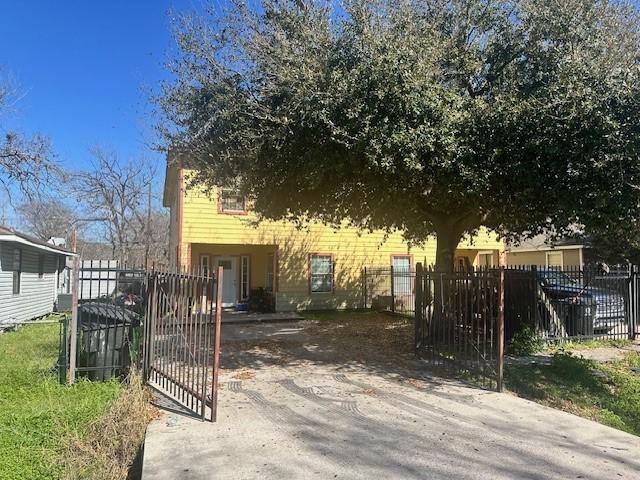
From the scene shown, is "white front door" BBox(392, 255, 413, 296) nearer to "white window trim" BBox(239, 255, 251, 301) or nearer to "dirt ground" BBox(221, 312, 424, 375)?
"dirt ground" BBox(221, 312, 424, 375)

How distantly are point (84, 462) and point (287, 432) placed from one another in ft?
6.46

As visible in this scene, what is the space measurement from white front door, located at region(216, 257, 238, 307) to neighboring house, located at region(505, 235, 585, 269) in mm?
13284

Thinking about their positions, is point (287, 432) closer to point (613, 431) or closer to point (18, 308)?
point (613, 431)

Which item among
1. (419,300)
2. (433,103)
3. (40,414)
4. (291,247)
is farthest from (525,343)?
(291,247)

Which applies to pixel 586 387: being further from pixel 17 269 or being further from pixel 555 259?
pixel 555 259

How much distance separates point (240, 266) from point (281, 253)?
2.33m

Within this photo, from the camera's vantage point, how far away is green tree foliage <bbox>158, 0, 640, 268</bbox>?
6809 millimetres

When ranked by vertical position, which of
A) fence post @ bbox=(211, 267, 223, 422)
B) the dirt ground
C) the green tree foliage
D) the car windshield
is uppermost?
the green tree foliage

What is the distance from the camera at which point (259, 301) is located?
1939 centimetres

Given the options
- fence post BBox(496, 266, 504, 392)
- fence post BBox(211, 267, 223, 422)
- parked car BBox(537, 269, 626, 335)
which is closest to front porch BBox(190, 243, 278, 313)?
parked car BBox(537, 269, 626, 335)

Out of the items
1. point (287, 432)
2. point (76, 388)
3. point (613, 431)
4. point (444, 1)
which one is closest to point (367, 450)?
point (287, 432)

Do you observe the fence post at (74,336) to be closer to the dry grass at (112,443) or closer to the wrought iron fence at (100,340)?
the wrought iron fence at (100,340)

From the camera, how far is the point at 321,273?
19.4m

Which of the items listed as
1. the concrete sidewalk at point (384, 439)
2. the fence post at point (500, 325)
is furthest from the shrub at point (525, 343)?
the concrete sidewalk at point (384, 439)
